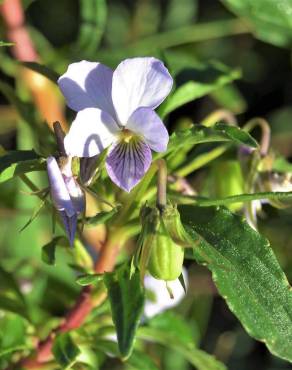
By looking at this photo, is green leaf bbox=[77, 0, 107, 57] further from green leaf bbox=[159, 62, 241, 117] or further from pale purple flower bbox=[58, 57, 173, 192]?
pale purple flower bbox=[58, 57, 173, 192]

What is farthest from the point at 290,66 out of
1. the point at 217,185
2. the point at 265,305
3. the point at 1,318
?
the point at 265,305

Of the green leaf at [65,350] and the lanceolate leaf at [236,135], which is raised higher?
the lanceolate leaf at [236,135]

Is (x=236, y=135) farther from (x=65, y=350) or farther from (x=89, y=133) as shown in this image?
(x=65, y=350)

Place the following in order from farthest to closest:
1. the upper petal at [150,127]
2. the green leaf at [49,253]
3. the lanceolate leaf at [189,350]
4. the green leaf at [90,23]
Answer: the green leaf at [90,23] < the lanceolate leaf at [189,350] < the green leaf at [49,253] < the upper petal at [150,127]

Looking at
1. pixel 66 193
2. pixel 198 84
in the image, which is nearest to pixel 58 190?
pixel 66 193

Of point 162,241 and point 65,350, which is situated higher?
point 162,241

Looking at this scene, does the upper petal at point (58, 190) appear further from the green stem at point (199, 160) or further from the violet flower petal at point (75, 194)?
the green stem at point (199, 160)

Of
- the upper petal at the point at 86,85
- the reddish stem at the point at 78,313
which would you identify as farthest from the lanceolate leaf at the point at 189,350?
the upper petal at the point at 86,85
